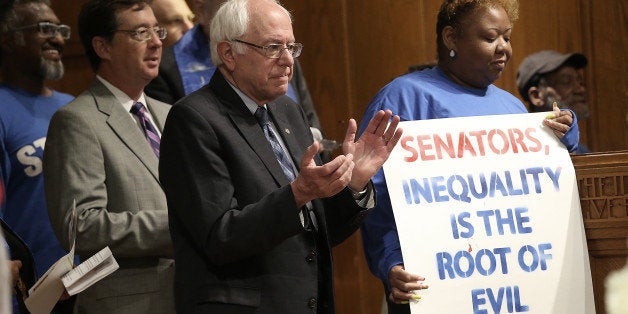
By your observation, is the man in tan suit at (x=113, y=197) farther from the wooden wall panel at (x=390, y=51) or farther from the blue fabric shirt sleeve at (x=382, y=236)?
the wooden wall panel at (x=390, y=51)

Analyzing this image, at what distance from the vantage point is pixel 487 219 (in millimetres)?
2879

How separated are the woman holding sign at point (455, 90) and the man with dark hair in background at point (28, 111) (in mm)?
1298

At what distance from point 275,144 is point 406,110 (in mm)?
553

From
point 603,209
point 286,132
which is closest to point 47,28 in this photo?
point 286,132

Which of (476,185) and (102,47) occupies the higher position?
(102,47)

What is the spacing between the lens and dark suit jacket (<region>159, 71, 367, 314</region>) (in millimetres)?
2369

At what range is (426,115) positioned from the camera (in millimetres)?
3031

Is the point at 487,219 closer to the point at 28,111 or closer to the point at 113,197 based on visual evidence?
the point at 113,197

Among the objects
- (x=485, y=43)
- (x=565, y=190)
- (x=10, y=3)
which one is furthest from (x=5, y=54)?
(x=565, y=190)

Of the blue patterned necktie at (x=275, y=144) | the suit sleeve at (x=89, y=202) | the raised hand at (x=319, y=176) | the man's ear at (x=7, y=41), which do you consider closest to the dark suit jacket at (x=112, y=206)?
the suit sleeve at (x=89, y=202)

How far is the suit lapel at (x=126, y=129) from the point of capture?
3068 millimetres

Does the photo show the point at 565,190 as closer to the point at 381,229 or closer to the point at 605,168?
the point at 605,168

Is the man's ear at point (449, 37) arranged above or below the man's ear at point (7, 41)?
below

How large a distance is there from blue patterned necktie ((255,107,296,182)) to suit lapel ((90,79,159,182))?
564 mm
